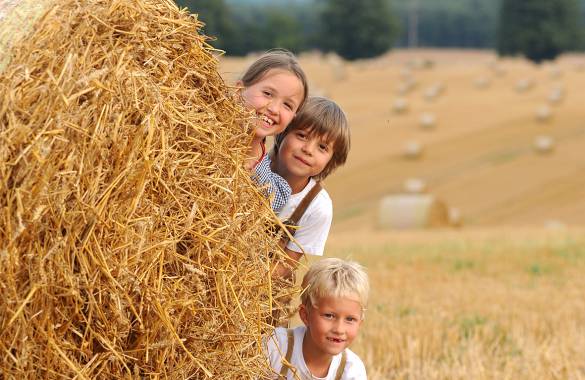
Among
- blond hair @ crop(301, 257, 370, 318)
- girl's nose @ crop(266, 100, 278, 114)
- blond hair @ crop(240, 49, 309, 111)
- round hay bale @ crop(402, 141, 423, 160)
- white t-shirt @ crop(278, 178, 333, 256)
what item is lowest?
round hay bale @ crop(402, 141, 423, 160)

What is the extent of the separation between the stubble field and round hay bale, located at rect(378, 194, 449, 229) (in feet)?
1.15

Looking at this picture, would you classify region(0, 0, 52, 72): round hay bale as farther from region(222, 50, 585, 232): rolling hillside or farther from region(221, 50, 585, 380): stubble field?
region(222, 50, 585, 232): rolling hillside

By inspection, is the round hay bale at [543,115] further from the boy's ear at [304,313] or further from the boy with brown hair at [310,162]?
the boy's ear at [304,313]

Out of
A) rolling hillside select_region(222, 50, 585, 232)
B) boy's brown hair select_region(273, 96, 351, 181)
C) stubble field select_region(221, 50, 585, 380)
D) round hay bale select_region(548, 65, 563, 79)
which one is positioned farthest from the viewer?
round hay bale select_region(548, 65, 563, 79)

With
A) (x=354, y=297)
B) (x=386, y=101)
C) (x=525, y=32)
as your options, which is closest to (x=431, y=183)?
(x=386, y=101)

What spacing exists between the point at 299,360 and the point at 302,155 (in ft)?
3.21

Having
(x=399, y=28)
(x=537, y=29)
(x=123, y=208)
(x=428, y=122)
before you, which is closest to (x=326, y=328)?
(x=123, y=208)

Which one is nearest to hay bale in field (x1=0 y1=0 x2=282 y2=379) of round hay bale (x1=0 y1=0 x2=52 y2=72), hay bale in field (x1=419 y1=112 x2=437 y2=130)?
round hay bale (x1=0 y1=0 x2=52 y2=72)

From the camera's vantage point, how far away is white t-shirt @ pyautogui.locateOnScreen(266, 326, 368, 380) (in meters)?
4.90

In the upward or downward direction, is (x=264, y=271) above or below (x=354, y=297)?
above

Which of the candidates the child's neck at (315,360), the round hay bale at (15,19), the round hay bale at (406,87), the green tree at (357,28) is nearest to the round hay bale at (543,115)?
the round hay bale at (406,87)

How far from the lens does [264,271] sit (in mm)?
4445

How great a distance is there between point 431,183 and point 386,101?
1639 cm

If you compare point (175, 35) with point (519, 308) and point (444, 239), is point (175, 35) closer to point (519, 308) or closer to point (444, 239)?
point (519, 308)
